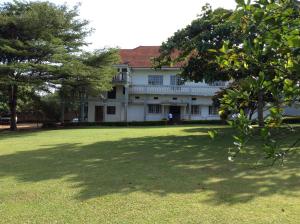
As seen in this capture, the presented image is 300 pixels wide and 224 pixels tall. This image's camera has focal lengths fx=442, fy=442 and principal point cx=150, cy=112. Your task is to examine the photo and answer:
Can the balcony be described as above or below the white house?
above

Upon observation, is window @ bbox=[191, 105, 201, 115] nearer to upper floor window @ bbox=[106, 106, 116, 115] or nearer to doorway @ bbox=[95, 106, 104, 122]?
upper floor window @ bbox=[106, 106, 116, 115]

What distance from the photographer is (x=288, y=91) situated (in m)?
2.21

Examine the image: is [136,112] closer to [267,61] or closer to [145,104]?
[145,104]

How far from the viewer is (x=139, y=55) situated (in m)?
49.1

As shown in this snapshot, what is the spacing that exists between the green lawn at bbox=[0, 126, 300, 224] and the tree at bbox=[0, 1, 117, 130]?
56.9 ft

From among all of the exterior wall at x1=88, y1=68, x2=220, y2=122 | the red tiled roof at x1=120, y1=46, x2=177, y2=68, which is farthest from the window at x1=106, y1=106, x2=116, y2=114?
the red tiled roof at x1=120, y1=46, x2=177, y2=68

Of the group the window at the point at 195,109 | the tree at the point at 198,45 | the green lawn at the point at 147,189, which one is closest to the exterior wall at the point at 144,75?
the window at the point at 195,109

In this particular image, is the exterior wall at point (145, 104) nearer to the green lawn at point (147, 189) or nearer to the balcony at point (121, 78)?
the balcony at point (121, 78)

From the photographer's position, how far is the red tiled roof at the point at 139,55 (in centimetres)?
4672

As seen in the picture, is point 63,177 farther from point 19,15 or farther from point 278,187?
point 19,15

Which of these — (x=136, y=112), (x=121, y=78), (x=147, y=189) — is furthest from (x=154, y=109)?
(x=147, y=189)

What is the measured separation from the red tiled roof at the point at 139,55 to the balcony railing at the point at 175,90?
248 centimetres

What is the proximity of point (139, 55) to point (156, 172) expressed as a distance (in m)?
39.7

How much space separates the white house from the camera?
4525 cm
